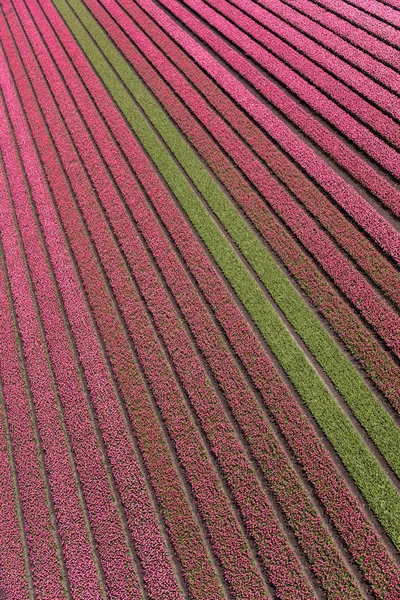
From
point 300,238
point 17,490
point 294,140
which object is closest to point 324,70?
point 294,140

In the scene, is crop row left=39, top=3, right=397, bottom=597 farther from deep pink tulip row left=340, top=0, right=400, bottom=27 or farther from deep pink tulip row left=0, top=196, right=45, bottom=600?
deep pink tulip row left=340, top=0, right=400, bottom=27

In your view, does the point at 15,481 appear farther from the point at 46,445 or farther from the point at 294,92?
the point at 294,92

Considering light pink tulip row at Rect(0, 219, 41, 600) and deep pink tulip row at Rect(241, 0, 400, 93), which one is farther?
deep pink tulip row at Rect(241, 0, 400, 93)

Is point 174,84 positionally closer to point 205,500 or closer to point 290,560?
point 205,500

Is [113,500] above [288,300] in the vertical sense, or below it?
below

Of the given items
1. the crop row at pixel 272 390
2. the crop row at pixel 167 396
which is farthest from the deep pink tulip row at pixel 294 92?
the crop row at pixel 167 396

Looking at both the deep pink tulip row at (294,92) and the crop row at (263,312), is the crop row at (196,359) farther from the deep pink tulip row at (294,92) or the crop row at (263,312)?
the deep pink tulip row at (294,92)

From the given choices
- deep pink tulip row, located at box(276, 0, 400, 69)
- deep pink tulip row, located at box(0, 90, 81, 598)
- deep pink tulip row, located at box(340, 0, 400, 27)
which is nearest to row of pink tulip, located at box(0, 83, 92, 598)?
deep pink tulip row, located at box(0, 90, 81, 598)
